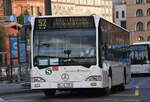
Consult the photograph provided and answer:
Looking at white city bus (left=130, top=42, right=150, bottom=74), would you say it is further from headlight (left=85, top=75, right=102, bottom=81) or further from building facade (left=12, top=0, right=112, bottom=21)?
building facade (left=12, top=0, right=112, bottom=21)

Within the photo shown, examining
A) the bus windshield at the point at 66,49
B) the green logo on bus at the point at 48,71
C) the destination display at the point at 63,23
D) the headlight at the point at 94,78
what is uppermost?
the destination display at the point at 63,23

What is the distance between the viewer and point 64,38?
1809 cm

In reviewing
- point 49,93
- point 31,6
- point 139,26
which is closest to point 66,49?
point 49,93

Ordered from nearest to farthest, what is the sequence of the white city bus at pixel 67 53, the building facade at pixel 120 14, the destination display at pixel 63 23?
the white city bus at pixel 67 53 < the destination display at pixel 63 23 < the building facade at pixel 120 14

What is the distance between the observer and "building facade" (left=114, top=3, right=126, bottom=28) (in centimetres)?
16325

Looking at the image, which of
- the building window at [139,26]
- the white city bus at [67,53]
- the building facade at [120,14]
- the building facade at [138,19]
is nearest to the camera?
the white city bus at [67,53]

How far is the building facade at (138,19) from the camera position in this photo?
465 ft

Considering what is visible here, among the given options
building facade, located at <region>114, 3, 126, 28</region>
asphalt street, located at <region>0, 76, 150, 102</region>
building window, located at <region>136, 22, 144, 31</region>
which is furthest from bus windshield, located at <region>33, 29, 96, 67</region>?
building facade, located at <region>114, 3, 126, 28</region>

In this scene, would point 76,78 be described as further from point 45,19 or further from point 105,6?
point 105,6

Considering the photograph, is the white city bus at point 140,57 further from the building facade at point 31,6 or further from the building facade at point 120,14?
the building facade at point 120,14

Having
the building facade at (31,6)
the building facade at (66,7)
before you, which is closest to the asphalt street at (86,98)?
the building facade at (66,7)

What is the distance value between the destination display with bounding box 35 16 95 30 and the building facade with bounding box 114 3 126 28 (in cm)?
14495

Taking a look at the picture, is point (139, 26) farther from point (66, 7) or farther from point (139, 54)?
point (139, 54)

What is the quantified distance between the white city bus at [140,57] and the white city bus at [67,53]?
26.0 metres
